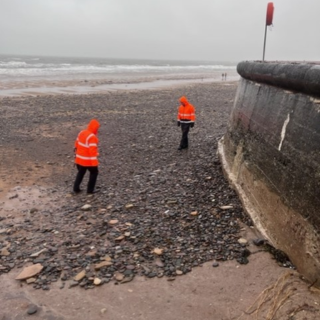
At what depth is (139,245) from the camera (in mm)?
5648

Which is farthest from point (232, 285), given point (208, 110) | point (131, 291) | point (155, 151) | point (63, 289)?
point (208, 110)

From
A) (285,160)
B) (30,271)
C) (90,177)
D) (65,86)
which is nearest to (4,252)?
(30,271)

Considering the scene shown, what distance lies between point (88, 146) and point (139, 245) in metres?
2.84

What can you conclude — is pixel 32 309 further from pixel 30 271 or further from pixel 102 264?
pixel 102 264

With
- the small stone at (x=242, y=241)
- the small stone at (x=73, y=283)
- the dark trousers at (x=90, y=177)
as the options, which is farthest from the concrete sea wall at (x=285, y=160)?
the dark trousers at (x=90, y=177)

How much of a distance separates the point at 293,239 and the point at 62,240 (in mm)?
3637

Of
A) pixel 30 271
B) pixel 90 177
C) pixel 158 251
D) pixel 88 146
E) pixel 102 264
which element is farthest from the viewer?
pixel 90 177

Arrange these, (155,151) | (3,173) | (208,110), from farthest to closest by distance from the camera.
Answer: (208,110), (155,151), (3,173)

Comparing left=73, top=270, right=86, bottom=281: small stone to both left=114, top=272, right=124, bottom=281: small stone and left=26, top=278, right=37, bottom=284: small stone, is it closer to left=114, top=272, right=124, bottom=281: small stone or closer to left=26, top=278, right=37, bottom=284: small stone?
left=114, top=272, right=124, bottom=281: small stone

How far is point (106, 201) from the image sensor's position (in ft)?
24.5

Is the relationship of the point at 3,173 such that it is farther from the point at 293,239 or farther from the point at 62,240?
the point at 293,239

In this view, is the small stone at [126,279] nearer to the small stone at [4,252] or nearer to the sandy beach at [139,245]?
the sandy beach at [139,245]

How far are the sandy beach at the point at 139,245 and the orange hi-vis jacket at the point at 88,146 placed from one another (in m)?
0.81

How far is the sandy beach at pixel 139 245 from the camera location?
4.35 meters
